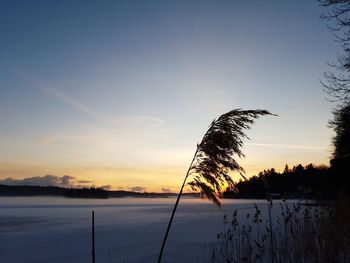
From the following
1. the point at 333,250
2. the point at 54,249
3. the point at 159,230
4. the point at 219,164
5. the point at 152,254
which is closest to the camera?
the point at 219,164

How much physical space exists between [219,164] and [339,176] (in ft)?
121

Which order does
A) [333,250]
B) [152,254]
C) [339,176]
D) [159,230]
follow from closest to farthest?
[333,250]
[152,254]
[159,230]
[339,176]

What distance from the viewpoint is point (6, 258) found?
12.4 meters

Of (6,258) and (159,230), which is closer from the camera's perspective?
(6,258)

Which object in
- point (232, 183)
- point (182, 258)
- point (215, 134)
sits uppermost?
point (215, 134)

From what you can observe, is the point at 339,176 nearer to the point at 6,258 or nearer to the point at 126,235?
the point at 126,235

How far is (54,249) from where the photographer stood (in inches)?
556

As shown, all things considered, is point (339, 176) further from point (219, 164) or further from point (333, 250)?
point (219, 164)

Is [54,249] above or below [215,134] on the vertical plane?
below

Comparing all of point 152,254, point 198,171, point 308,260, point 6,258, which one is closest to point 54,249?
point 6,258

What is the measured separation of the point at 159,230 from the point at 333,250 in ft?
43.8

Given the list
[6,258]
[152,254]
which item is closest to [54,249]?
[6,258]

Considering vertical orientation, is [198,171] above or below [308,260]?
above

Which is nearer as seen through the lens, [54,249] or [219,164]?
[219,164]
